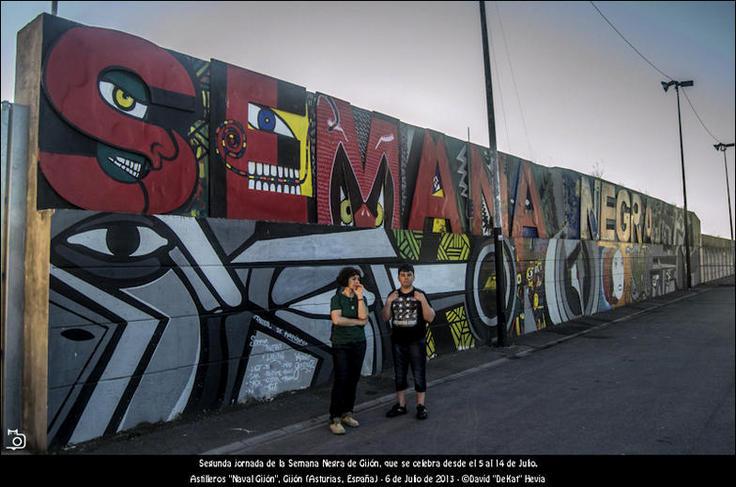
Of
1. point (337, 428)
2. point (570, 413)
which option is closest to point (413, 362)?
point (337, 428)

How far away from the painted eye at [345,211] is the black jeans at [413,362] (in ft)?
10.3

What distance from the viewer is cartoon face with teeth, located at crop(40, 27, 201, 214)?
4965 millimetres

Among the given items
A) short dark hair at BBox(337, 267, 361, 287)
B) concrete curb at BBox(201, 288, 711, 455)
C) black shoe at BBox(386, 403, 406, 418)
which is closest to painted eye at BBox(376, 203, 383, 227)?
concrete curb at BBox(201, 288, 711, 455)

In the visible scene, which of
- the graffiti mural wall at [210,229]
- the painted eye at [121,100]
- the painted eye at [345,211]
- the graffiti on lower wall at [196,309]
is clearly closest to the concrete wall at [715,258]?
the graffiti mural wall at [210,229]

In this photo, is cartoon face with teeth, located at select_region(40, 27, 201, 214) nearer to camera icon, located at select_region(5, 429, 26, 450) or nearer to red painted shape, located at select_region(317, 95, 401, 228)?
red painted shape, located at select_region(317, 95, 401, 228)

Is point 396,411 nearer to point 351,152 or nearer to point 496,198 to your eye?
point 351,152

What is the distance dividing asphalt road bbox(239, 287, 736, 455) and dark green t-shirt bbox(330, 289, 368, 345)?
3.34ft

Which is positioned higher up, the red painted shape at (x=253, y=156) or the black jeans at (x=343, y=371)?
the red painted shape at (x=253, y=156)

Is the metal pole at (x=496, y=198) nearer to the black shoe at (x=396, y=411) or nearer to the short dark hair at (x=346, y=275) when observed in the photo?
the black shoe at (x=396, y=411)

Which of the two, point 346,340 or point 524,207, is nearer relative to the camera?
point 346,340

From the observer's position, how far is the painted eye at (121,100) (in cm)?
536

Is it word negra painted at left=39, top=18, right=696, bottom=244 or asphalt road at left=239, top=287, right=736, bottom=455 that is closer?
asphalt road at left=239, top=287, right=736, bottom=455

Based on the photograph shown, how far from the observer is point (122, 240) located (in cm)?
511

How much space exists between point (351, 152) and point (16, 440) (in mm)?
6227
